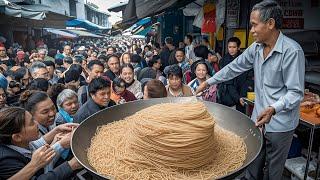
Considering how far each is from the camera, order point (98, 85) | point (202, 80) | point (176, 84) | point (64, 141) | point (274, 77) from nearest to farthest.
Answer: point (64, 141)
point (274, 77)
point (98, 85)
point (176, 84)
point (202, 80)

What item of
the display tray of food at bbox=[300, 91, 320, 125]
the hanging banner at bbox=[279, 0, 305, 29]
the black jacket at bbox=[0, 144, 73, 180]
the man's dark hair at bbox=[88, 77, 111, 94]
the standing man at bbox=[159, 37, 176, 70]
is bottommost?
the black jacket at bbox=[0, 144, 73, 180]

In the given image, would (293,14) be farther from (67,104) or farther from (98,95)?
(67,104)

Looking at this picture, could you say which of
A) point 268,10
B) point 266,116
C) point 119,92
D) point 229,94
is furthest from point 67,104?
point 229,94

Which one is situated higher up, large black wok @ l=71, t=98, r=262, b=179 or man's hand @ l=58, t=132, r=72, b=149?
large black wok @ l=71, t=98, r=262, b=179

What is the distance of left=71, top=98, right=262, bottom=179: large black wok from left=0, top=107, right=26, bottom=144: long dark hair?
0.50m

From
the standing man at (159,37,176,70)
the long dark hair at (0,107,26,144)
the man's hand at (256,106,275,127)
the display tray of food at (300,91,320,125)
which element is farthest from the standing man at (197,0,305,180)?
the standing man at (159,37,176,70)

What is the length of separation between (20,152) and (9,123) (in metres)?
0.25

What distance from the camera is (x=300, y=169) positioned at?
Result: 3998 mm

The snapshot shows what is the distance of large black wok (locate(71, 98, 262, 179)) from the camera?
78.6 inches

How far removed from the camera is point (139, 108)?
2.63m

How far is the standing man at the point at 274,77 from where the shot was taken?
2.49 meters

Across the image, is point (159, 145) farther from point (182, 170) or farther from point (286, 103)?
point (286, 103)

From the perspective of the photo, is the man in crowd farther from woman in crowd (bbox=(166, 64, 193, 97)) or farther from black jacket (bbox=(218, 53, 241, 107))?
black jacket (bbox=(218, 53, 241, 107))

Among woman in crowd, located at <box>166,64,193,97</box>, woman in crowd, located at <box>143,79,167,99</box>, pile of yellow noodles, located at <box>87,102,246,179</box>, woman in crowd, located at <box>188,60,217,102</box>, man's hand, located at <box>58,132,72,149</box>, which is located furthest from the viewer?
woman in crowd, located at <box>188,60,217,102</box>
